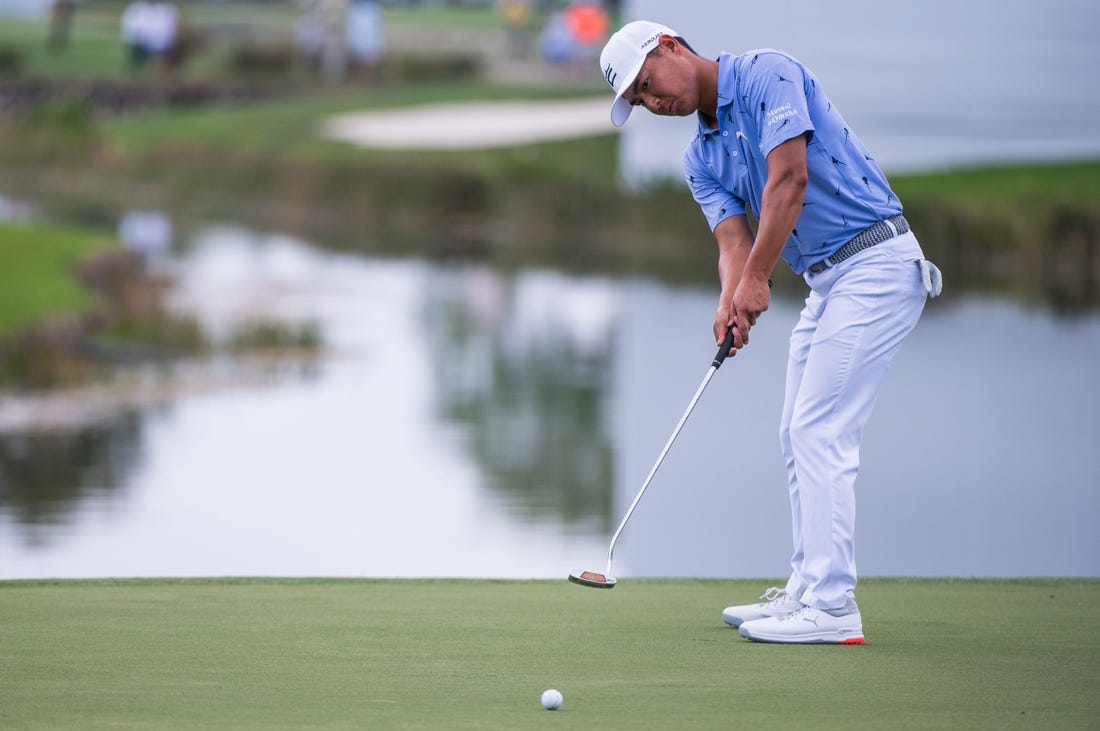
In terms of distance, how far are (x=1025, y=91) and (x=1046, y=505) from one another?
1858cm

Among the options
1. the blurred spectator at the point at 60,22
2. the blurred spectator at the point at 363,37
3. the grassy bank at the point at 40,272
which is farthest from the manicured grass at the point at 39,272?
the blurred spectator at the point at 363,37

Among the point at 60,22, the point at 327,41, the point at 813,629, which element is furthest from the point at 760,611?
the point at 60,22

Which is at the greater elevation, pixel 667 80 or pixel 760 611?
pixel 667 80

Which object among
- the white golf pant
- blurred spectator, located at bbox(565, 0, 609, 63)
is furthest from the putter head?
blurred spectator, located at bbox(565, 0, 609, 63)

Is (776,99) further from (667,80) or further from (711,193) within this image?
(711,193)

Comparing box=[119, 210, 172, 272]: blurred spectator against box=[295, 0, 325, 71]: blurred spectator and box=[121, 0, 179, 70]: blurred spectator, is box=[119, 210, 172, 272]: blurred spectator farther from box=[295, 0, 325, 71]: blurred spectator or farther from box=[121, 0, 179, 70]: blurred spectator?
box=[295, 0, 325, 71]: blurred spectator

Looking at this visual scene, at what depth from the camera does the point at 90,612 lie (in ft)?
14.3

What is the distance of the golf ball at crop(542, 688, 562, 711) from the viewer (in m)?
3.36

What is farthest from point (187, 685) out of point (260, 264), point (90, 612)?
point (260, 264)

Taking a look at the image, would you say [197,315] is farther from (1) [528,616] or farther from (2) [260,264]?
(1) [528,616]

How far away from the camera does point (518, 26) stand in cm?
4609

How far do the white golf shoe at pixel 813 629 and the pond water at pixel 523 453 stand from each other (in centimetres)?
288

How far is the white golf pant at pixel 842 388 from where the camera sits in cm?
417

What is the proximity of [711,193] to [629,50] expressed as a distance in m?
0.50
